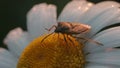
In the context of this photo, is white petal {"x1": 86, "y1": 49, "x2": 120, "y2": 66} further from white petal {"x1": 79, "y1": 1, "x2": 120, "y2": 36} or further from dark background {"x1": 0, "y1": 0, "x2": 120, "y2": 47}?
dark background {"x1": 0, "y1": 0, "x2": 120, "y2": 47}

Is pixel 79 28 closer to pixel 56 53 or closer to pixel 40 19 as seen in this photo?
pixel 56 53

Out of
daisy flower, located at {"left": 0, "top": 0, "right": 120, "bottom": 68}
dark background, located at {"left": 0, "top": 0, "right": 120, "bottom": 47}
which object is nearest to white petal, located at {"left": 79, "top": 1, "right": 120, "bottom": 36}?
daisy flower, located at {"left": 0, "top": 0, "right": 120, "bottom": 68}

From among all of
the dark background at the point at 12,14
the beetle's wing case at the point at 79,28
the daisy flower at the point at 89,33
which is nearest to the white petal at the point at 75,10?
the daisy flower at the point at 89,33

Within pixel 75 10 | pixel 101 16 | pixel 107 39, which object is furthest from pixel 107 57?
pixel 75 10

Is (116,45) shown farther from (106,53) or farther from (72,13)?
(72,13)

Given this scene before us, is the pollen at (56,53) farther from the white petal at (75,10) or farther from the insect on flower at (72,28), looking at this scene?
the white petal at (75,10)
